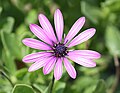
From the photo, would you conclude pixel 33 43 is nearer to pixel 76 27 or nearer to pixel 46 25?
pixel 46 25

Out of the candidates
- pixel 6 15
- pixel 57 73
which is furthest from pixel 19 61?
pixel 57 73

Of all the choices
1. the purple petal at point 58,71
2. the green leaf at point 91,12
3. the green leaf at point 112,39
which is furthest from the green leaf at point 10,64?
the green leaf at point 112,39

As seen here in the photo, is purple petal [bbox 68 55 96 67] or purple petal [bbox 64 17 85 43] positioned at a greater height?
purple petal [bbox 64 17 85 43]

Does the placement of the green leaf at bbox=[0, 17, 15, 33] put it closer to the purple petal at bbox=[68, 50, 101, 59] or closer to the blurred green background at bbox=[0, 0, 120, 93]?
the blurred green background at bbox=[0, 0, 120, 93]

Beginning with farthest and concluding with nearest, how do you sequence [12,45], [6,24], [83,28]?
[83,28]
[6,24]
[12,45]

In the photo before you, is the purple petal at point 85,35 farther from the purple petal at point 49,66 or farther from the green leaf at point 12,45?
the green leaf at point 12,45

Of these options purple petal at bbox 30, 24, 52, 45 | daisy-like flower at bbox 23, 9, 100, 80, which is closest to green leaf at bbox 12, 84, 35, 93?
daisy-like flower at bbox 23, 9, 100, 80

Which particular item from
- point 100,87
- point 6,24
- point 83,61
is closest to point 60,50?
point 83,61
